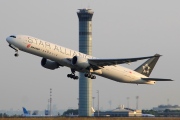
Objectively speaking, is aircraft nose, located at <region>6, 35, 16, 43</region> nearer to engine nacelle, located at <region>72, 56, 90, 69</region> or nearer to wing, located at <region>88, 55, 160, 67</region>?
engine nacelle, located at <region>72, 56, 90, 69</region>

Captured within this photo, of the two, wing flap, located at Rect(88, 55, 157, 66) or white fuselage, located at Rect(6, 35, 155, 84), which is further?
wing flap, located at Rect(88, 55, 157, 66)

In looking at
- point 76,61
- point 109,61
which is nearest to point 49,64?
point 76,61

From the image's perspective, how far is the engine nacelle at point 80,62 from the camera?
87.8 meters

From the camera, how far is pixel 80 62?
290 ft

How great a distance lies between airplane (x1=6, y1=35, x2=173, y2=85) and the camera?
84.3m

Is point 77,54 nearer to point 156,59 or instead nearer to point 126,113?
point 156,59

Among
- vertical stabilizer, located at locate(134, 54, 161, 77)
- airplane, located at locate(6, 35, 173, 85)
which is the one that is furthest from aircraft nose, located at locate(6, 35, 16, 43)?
vertical stabilizer, located at locate(134, 54, 161, 77)

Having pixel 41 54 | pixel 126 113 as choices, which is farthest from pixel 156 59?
pixel 126 113

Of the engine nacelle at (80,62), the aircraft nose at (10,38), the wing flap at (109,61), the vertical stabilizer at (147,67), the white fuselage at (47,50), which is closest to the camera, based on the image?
the white fuselage at (47,50)

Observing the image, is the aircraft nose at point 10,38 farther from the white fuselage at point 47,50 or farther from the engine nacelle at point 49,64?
the engine nacelle at point 49,64

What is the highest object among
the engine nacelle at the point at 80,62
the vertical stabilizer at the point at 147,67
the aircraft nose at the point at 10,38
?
the aircraft nose at the point at 10,38

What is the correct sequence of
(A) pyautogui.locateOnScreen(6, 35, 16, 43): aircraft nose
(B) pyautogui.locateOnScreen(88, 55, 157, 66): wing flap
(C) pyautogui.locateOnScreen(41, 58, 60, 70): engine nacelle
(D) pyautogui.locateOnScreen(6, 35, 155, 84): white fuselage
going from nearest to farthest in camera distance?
1. (D) pyautogui.locateOnScreen(6, 35, 155, 84): white fuselage
2. (A) pyautogui.locateOnScreen(6, 35, 16, 43): aircraft nose
3. (B) pyautogui.locateOnScreen(88, 55, 157, 66): wing flap
4. (C) pyautogui.locateOnScreen(41, 58, 60, 70): engine nacelle

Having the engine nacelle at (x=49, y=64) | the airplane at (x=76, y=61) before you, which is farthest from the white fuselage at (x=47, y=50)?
the engine nacelle at (x=49, y=64)

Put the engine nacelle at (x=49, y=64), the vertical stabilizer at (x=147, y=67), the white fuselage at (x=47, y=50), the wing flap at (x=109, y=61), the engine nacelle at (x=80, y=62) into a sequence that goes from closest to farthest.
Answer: the white fuselage at (x=47, y=50)
the engine nacelle at (x=80, y=62)
the wing flap at (x=109, y=61)
the engine nacelle at (x=49, y=64)
the vertical stabilizer at (x=147, y=67)
